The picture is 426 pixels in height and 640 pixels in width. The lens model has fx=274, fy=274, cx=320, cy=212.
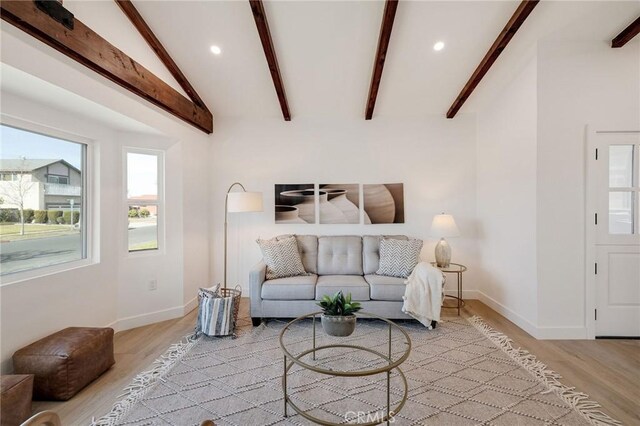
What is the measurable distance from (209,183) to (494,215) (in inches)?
159

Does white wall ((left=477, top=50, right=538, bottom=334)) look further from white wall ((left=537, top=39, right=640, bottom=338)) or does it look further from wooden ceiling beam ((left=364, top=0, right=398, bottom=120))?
wooden ceiling beam ((left=364, top=0, right=398, bottom=120))

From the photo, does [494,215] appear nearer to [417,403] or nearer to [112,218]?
[417,403]

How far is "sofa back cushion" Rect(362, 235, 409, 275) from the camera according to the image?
3.58 metres

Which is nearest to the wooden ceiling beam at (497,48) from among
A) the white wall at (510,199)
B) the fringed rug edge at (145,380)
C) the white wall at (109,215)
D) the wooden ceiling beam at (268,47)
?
the white wall at (510,199)

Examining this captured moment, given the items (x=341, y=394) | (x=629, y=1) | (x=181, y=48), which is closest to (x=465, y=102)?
(x=629, y=1)

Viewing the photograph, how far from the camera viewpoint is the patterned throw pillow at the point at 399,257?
10.8 ft

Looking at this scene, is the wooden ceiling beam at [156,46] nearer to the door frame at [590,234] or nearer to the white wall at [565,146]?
the white wall at [565,146]

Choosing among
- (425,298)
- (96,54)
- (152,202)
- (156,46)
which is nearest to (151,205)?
(152,202)

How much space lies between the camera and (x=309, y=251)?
12.2 feet

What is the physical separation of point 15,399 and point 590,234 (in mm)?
4706

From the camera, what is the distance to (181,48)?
118 inches

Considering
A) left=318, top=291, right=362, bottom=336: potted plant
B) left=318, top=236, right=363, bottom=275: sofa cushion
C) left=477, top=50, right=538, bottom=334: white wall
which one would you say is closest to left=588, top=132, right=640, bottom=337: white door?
left=477, top=50, right=538, bottom=334: white wall

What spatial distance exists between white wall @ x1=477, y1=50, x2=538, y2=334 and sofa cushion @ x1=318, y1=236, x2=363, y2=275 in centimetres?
176

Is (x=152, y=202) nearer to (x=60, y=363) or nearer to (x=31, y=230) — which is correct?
(x=31, y=230)
